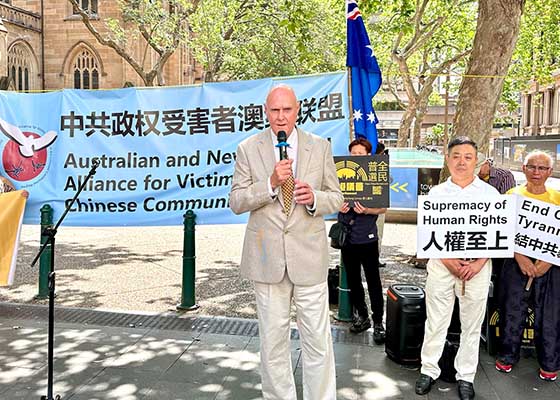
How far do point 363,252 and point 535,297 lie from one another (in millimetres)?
1485

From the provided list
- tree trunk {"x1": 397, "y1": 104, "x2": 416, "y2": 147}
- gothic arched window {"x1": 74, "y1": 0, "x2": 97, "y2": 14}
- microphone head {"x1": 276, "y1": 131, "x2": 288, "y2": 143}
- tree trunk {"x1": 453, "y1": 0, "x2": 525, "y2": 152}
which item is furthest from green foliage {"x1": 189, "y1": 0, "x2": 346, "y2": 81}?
microphone head {"x1": 276, "y1": 131, "x2": 288, "y2": 143}

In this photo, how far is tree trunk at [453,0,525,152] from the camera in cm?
809

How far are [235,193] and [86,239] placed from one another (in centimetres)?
885

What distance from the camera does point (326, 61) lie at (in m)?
26.7

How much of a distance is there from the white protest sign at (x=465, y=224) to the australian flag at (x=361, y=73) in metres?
1.55

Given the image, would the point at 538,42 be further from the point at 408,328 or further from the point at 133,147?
the point at 408,328

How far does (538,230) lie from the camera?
465cm

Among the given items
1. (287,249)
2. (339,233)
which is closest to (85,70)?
(339,233)

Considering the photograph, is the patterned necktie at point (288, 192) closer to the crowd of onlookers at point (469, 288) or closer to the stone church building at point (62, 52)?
the crowd of onlookers at point (469, 288)

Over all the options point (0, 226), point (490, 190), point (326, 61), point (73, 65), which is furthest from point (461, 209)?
point (73, 65)

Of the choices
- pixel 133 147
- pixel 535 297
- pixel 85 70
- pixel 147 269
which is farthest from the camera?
pixel 85 70

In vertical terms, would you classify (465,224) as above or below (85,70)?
below

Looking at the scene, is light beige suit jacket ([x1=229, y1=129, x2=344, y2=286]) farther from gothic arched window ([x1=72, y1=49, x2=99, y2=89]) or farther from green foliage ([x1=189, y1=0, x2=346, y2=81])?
gothic arched window ([x1=72, y1=49, x2=99, y2=89])

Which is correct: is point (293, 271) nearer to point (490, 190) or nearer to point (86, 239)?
point (490, 190)
